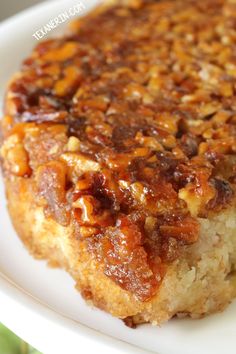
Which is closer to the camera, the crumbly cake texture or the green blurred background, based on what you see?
the crumbly cake texture

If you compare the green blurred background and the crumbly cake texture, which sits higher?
the crumbly cake texture

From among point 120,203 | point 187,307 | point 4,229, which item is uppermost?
point 120,203

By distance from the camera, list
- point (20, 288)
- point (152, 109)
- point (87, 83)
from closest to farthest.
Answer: point (20, 288) → point (152, 109) → point (87, 83)

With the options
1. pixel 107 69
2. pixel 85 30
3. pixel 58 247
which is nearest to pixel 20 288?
pixel 58 247

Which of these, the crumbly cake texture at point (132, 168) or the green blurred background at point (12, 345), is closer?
the crumbly cake texture at point (132, 168)

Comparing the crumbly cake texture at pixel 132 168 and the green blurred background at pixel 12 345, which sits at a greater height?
the crumbly cake texture at pixel 132 168

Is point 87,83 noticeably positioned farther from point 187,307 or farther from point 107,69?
point 187,307

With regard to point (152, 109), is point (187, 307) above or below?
below

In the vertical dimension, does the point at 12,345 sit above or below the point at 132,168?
below
